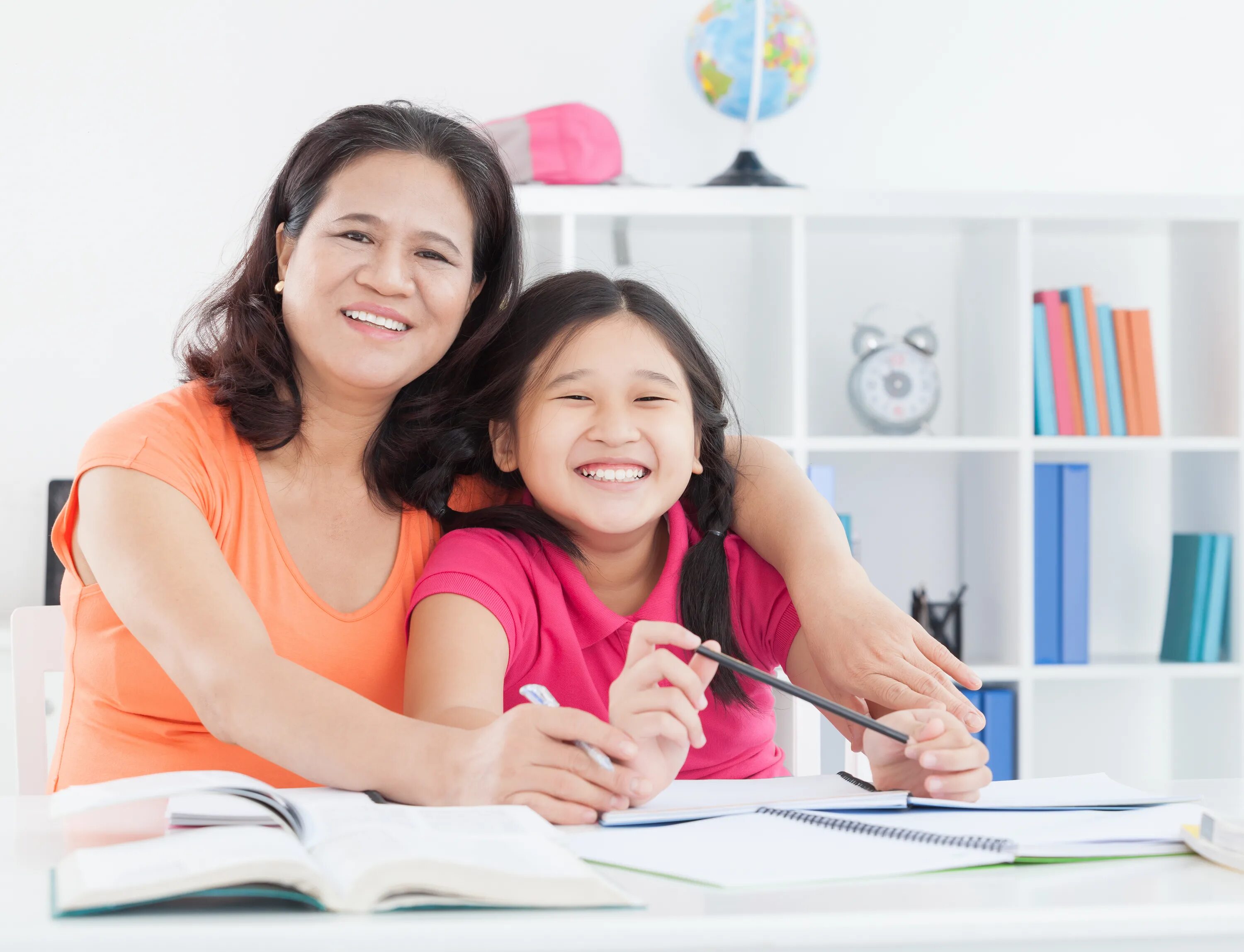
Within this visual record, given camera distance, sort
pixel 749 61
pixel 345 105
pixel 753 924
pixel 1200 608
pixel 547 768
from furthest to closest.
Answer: pixel 345 105 < pixel 1200 608 < pixel 749 61 < pixel 547 768 < pixel 753 924

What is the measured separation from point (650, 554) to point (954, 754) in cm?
58

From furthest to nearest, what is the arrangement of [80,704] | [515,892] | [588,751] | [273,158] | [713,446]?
[273,158]
[713,446]
[80,704]
[588,751]
[515,892]

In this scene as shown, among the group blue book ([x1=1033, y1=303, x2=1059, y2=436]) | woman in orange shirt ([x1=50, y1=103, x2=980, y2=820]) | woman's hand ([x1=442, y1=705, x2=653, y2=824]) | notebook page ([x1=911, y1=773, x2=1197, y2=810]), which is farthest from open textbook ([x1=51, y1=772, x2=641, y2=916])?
blue book ([x1=1033, y1=303, x2=1059, y2=436])

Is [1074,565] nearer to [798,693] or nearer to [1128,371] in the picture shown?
[1128,371]

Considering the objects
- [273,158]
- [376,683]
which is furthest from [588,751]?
[273,158]

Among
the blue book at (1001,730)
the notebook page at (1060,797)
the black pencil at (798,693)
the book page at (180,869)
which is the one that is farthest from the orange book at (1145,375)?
the book page at (180,869)

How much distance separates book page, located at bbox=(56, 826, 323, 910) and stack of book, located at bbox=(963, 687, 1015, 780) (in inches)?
78.5

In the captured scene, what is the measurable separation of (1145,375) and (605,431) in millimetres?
1639

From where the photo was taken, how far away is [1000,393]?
8.01ft

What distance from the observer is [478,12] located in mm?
2562

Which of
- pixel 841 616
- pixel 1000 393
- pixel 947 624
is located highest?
pixel 1000 393

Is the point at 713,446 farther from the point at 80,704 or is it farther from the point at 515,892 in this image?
the point at 515,892

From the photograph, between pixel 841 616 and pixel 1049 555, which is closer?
pixel 841 616

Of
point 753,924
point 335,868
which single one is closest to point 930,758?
point 753,924
